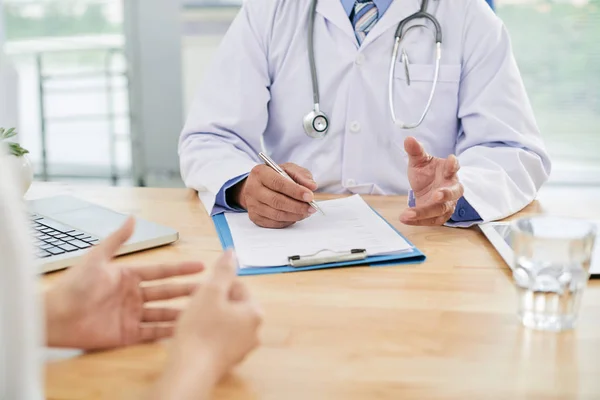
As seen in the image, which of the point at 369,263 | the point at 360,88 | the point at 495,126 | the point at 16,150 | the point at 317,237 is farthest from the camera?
the point at 360,88

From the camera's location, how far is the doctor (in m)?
1.67

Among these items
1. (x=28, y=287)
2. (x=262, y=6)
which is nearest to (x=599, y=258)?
(x=28, y=287)

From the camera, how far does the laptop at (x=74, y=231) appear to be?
1.09m

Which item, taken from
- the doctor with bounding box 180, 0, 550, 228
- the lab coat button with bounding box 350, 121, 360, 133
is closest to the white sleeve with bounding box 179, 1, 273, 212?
the doctor with bounding box 180, 0, 550, 228

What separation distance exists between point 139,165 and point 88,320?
3.00 metres

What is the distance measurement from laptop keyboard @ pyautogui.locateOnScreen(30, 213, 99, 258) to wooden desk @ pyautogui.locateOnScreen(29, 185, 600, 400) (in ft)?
0.26

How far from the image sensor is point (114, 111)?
4109 millimetres

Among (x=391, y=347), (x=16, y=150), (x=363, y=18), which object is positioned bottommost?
(x=391, y=347)

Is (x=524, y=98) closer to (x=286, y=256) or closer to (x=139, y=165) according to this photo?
→ (x=286, y=256)

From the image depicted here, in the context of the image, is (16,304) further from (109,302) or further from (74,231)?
(74,231)

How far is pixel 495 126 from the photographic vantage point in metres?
1.62

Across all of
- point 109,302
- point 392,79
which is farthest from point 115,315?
point 392,79

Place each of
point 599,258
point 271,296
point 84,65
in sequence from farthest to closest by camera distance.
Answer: point 84,65 → point 599,258 → point 271,296

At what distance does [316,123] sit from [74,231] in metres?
0.69
